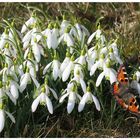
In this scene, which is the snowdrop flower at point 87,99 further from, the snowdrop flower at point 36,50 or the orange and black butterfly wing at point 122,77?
the snowdrop flower at point 36,50

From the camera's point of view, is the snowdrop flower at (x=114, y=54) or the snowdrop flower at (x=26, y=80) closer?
the snowdrop flower at (x=26, y=80)

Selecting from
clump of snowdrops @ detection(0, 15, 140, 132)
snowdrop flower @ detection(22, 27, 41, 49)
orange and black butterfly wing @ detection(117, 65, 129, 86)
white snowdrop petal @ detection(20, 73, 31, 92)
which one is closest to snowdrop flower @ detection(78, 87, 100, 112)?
clump of snowdrops @ detection(0, 15, 140, 132)

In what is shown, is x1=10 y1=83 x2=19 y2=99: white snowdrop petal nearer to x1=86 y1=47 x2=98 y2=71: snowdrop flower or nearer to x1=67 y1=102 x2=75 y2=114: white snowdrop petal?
x1=67 y1=102 x2=75 y2=114: white snowdrop petal

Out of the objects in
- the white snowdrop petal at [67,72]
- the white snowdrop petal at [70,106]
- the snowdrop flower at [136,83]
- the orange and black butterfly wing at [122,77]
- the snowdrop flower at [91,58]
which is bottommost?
the white snowdrop petal at [70,106]

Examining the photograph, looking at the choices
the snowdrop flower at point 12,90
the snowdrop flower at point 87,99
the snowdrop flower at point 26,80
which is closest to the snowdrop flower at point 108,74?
the snowdrop flower at point 87,99

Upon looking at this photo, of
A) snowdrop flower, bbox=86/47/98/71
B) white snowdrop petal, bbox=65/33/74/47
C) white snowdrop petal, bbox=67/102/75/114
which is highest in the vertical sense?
white snowdrop petal, bbox=65/33/74/47

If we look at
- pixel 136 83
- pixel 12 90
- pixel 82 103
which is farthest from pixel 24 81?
pixel 136 83

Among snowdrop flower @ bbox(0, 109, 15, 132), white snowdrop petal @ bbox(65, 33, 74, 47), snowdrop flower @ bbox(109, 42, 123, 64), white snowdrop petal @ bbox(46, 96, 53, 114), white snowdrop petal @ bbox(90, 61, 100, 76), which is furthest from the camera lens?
white snowdrop petal @ bbox(65, 33, 74, 47)

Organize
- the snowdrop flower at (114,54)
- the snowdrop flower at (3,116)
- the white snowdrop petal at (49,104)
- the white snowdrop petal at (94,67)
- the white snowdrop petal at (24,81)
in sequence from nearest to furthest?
the snowdrop flower at (3,116) < the white snowdrop petal at (49,104) < the white snowdrop petal at (24,81) < the white snowdrop petal at (94,67) < the snowdrop flower at (114,54)
